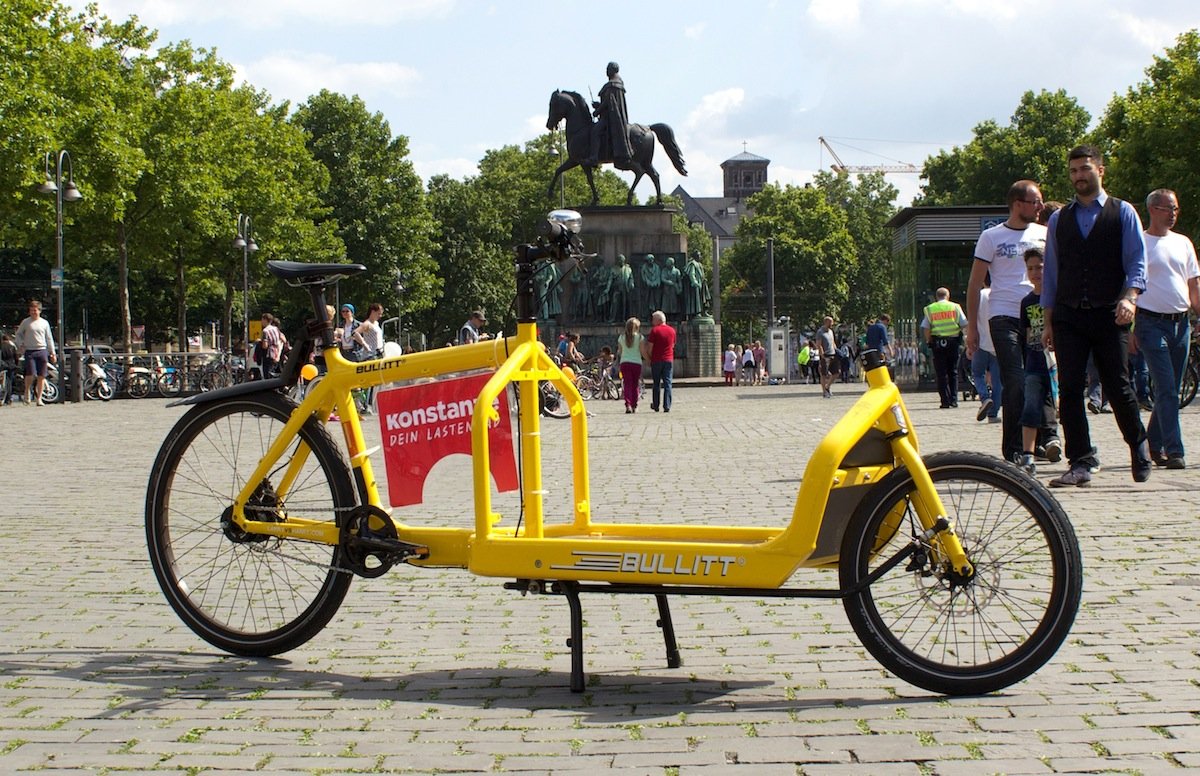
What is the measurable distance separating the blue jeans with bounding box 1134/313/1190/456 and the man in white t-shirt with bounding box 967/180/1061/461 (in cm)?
79

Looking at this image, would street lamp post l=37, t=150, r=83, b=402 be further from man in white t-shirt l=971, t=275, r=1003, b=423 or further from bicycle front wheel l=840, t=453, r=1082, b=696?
bicycle front wheel l=840, t=453, r=1082, b=696

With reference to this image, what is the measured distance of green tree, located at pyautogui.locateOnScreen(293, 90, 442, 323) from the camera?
240 feet

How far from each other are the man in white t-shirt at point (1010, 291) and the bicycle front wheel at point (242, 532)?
6459 mm

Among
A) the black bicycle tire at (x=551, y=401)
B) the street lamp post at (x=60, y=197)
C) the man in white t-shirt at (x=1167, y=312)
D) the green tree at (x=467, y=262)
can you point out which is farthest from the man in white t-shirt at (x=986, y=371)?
the green tree at (x=467, y=262)

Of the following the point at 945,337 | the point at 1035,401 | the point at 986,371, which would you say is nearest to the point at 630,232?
the point at 945,337

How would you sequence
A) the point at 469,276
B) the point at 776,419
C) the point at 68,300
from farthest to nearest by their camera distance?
the point at 469,276 < the point at 68,300 < the point at 776,419

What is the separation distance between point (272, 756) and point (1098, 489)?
7187 mm

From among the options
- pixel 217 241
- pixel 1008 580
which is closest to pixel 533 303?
pixel 1008 580

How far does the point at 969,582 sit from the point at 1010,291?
6.79 meters

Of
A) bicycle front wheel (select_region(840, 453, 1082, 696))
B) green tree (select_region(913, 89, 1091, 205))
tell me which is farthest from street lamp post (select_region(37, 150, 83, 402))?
green tree (select_region(913, 89, 1091, 205))

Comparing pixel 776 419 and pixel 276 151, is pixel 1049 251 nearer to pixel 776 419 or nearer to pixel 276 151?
pixel 776 419

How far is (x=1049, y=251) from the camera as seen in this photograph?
9.48 metres

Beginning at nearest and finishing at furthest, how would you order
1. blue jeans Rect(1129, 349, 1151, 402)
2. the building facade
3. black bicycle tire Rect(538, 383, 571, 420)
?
black bicycle tire Rect(538, 383, 571, 420) < blue jeans Rect(1129, 349, 1151, 402) < the building facade

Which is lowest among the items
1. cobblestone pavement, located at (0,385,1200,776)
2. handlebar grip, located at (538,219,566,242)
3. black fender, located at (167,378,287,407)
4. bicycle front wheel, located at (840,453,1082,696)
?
cobblestone pavement, located at (0,385,1200,776)
